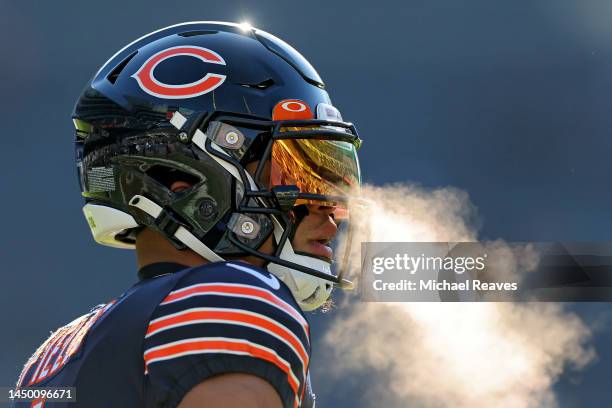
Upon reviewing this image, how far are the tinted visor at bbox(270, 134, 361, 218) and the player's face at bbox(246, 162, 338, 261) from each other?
28mm

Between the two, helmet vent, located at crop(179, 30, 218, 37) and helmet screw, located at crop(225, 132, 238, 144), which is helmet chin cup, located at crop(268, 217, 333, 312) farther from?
helmet vent, located at crop(179, 30, 218, 37)

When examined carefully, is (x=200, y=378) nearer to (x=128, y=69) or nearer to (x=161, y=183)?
(x=161, y=183)

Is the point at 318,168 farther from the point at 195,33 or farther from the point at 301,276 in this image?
the point at 195,33

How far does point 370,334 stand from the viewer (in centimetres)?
421

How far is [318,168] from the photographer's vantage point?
1812 millimetres

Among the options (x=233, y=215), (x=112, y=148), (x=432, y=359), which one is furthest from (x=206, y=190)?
(x=432, y=359)

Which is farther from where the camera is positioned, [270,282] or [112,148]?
[112,148]

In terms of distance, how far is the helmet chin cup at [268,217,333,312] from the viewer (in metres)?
1.72

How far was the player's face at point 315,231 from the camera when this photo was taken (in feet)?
5.75

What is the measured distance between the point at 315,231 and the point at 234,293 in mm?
497

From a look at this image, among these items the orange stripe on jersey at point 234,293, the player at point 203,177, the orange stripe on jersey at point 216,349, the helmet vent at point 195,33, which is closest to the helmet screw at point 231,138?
the player at point 203,177

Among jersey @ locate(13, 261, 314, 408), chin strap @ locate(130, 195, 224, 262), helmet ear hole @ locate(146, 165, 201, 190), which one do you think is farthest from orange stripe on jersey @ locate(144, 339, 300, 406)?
helmet ear hole @ locate(146, 165, 201, 190)

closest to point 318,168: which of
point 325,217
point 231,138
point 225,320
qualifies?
point 325,217

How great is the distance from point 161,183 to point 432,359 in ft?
9.59
